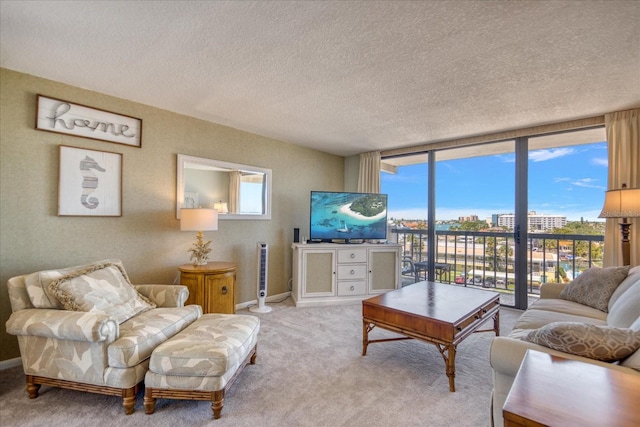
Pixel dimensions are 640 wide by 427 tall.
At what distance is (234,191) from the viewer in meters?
3.93

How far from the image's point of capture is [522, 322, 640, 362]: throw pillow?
1192 mm

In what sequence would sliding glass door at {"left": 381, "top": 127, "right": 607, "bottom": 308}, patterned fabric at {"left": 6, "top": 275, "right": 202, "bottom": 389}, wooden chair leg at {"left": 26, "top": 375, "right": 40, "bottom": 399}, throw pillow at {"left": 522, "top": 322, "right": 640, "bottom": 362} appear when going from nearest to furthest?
throw pillow at {"left": 522, "top": 322, "right": 640, "bottom": 362} → patterned fabric at {"left": 6, "top": 275, "right": 202, "bottom": 389} → wooden chair leg at {"left": 26, "top": 375, "right": 40, "bottom": 399} → sliding glass door at {"left": 381, "top": 127, "right": 607, "bottom": 308}

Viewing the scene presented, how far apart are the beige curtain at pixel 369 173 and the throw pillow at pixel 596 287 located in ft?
9.53

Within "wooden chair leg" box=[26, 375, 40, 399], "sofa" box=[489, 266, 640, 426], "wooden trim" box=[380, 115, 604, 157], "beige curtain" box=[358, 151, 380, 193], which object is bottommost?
"wooden chair leg" box=[26, 375, 40, 399]

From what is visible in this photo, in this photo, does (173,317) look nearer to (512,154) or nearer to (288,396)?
(288,396)

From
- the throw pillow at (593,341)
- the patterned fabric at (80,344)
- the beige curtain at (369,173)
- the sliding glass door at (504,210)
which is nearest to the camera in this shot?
the throw pillow at (593,341)

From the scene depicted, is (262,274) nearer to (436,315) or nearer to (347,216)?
(347,216)

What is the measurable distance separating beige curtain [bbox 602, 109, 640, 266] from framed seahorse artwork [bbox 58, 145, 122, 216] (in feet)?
16.7

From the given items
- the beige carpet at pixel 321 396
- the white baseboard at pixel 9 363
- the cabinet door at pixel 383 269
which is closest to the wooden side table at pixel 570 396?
the beige carpet at pixel 321 396

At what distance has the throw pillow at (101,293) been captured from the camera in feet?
6.50

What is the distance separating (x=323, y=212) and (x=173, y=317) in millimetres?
2549

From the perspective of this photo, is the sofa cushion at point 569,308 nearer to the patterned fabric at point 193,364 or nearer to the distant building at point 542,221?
the distant building at point 542,221

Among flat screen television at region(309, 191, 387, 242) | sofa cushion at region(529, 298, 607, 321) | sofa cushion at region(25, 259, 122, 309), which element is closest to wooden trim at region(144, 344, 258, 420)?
sofa cushion at region(25, 259, 122, 309)

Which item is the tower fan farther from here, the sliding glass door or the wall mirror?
the sliding glass door
